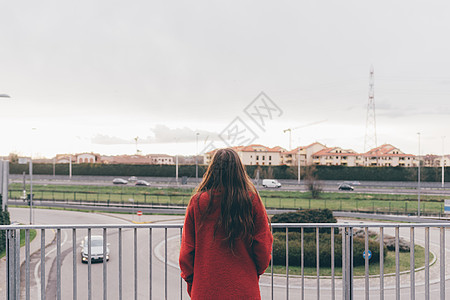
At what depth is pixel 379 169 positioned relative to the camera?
2445 inches

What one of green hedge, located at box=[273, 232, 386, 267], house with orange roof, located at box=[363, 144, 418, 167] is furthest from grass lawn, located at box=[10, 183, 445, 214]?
house with orange roof, located at box=[363, 144, 418, 167]

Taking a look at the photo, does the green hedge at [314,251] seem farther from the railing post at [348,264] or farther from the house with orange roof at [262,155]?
the house with orange roof at [262,155]

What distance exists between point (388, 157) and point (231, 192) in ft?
289

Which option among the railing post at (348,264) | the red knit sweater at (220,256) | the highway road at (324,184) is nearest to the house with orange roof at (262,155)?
the highway road at (324,184)

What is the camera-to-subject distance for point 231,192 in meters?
2.25

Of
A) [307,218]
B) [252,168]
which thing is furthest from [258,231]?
[252,168]

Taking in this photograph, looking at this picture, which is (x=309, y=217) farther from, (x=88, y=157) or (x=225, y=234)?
(x=88, y=157)

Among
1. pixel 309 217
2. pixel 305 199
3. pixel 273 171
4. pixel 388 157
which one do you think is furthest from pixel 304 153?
pixel 309 217

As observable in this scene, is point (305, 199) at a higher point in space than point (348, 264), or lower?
lower

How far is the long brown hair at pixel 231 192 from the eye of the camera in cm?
224

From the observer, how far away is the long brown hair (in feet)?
7.35

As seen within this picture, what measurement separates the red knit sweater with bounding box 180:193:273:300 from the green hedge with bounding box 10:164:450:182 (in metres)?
44.5

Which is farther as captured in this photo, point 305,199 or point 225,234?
point 305,199

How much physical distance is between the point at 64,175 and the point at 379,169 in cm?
5871
